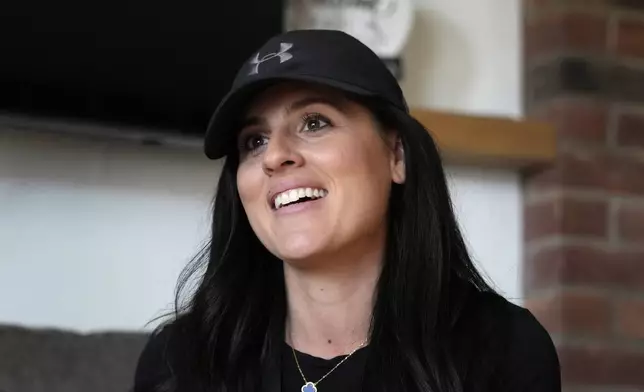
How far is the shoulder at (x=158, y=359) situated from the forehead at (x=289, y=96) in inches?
15.1

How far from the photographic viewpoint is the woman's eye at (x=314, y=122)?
1.25 m

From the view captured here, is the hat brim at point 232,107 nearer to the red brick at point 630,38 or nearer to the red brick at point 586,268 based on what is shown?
the red brick at point 586,268

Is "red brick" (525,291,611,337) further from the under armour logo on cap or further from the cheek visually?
the under armour logo on cap

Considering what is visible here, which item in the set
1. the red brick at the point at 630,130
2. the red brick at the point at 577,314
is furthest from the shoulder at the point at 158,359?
the red brick at the point at 630,130

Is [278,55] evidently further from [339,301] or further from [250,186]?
[339,301]

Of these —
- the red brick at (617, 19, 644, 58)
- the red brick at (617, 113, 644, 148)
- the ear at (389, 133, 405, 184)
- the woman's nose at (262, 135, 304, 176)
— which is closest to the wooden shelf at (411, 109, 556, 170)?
the red brick at (617, 113, 644, 148)

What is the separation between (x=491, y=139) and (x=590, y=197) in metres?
0.27

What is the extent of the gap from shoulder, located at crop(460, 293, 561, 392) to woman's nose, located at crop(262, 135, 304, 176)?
0.35 metres

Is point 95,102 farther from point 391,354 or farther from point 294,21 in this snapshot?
point 391,354

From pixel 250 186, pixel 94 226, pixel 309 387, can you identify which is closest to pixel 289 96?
pixel 250 186

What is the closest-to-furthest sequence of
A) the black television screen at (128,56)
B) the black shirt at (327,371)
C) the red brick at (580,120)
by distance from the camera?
the black shirt at (327,371) < the black television screen at (128,56) < the red brick at (580,120)

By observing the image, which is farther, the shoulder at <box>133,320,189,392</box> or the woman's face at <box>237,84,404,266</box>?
the shoulder at <box>133,320,189,392</box>

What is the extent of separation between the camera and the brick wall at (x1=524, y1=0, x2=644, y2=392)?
1.95 metres

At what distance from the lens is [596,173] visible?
1.99 metres
